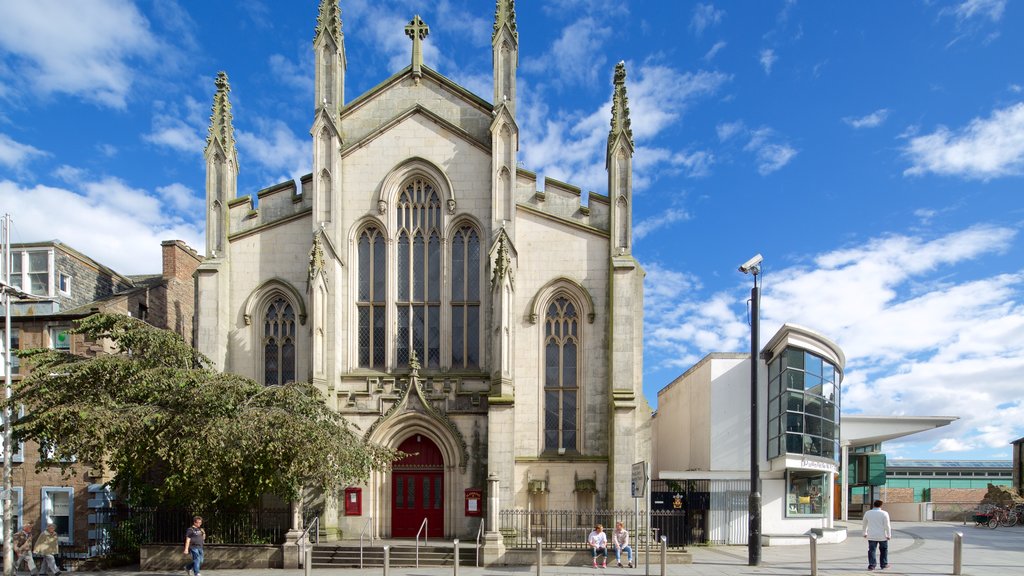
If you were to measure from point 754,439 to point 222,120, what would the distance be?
1834cm

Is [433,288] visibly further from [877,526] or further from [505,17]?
[877,526]

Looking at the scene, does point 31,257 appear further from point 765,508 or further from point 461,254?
point 765,508

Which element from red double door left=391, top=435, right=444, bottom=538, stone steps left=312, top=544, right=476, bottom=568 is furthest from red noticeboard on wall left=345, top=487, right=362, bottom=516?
stone steps left=312, top=544, right=476, bottom=568

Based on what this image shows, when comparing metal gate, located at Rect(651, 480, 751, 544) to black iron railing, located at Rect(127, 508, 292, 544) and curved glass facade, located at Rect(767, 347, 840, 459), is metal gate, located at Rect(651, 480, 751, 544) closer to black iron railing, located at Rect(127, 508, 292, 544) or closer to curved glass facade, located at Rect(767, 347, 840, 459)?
curved glass facade, located at Rect(767, 347, 840, 459)

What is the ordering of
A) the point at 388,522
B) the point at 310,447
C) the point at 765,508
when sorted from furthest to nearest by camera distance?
the point at 765,508, the point at 388,522, the point at 310,447

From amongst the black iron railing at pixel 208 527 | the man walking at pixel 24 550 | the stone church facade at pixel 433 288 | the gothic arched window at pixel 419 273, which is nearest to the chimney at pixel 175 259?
the stone church facade at pixel 433 288

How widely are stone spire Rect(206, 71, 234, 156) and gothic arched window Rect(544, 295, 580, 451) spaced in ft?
37.0

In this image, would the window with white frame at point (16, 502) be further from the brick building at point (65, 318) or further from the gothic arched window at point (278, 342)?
the gothic arched window at point (278, 342)

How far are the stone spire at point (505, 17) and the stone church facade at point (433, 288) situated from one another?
6 centimetres

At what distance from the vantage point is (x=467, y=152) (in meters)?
26.3

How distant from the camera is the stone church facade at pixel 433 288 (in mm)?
24766

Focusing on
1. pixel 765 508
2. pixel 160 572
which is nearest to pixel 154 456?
pixel 160 572

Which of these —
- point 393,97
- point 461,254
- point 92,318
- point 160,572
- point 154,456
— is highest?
point 393,97

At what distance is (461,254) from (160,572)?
1201cm
